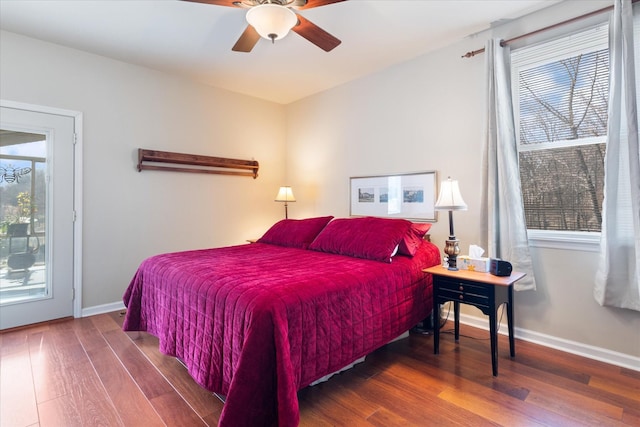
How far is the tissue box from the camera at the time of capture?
2276mm

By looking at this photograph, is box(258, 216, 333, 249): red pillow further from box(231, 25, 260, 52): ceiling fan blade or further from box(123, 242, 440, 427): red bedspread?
box(231, 25, 260, 52): ceiling fan blade

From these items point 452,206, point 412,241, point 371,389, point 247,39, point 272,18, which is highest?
point 247,39

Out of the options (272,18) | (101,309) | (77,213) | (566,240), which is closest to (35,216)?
(77,213)

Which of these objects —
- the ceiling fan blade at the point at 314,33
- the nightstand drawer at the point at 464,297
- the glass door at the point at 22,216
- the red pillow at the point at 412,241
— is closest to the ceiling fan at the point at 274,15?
the ceiling fan blade at the point at 314,33

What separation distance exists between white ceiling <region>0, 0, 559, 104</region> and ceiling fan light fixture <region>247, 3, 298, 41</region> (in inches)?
25.8

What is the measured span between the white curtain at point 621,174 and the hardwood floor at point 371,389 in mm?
576

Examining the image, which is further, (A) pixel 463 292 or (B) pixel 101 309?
(B) pixel 101 309

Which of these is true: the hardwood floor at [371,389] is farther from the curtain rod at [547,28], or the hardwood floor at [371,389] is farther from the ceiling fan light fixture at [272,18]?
the curtain rod at [547,28]

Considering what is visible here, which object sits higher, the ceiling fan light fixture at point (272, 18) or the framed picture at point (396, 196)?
the ceiling fan light fixture at point (272, 18)

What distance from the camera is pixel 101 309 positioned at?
328 cm

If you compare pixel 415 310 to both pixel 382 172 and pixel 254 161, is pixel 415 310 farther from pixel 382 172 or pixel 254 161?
pixel 254 161

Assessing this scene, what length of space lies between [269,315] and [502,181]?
2.10 meters

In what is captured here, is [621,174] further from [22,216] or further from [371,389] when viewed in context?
[22,216]

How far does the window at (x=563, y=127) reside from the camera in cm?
229
